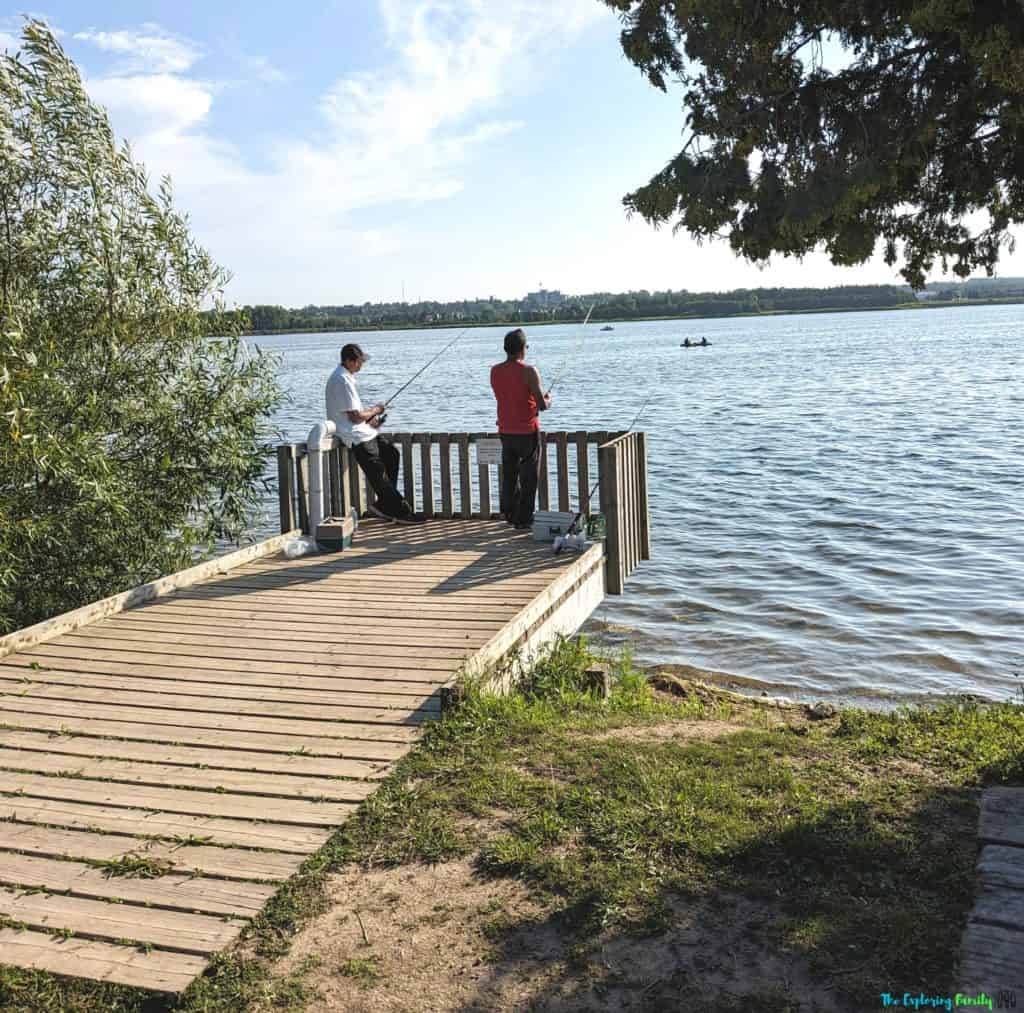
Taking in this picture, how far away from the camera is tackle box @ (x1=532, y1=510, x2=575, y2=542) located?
29.2 feet

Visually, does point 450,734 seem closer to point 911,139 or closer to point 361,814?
point 361,814

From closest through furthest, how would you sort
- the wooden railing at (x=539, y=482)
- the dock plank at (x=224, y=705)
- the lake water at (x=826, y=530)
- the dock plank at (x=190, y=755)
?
the dock plank at (x=190, y=755)
the dock plank at (x=224, y=705)
the wooden railing at (x=539, y=482)
the lake water at (x=826, y=530)

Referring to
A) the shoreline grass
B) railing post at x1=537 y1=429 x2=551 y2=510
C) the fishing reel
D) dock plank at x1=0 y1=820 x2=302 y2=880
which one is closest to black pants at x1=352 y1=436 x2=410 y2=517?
railing post at x1=537 y1=429 x2=551 y2=510

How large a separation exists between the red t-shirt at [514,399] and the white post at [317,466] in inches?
60.0

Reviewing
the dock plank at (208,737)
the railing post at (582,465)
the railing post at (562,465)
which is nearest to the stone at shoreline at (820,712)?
the railing post at (582,465)

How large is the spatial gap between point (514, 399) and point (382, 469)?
1.51m

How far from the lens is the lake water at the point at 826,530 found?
10.4 meters

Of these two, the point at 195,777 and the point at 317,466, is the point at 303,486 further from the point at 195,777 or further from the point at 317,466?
the point at 195,777

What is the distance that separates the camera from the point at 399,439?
9.91 metres

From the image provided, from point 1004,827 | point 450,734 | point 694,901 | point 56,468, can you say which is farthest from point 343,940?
point 56,468

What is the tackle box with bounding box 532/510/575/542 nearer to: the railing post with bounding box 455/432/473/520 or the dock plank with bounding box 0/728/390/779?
the railing post with bounding box 455/432/473/520

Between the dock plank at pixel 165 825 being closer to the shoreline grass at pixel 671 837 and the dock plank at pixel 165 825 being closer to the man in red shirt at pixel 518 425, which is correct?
the shoreline grass at pixel 671 837

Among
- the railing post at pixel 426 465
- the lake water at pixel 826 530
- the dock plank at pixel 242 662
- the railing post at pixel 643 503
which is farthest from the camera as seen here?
the lake water at pixel 826 530

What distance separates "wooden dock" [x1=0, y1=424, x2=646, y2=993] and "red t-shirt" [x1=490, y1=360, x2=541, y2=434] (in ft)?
2.80
